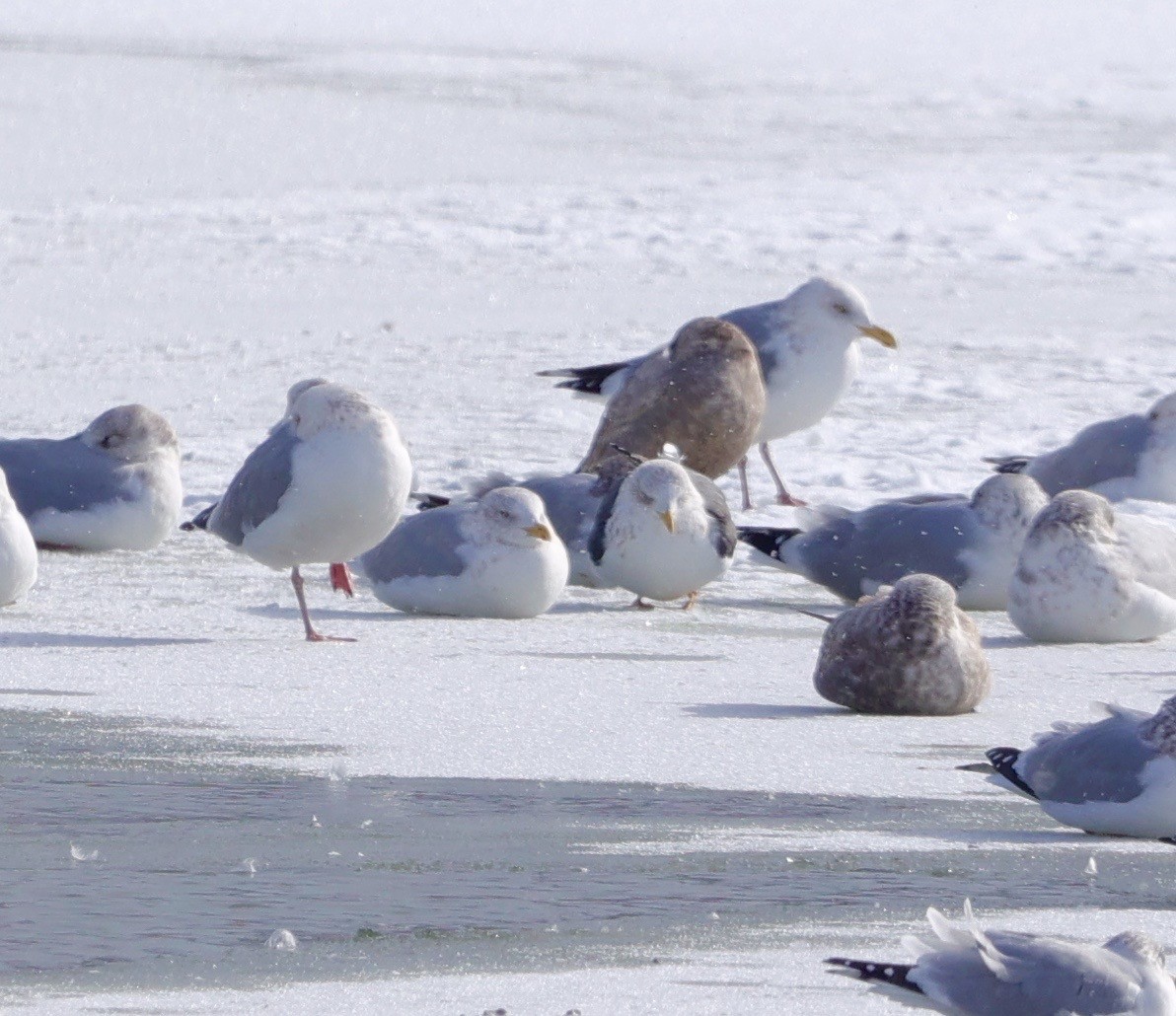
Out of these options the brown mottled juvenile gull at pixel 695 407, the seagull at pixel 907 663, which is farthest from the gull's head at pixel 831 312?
the seagull at pixel 907 663

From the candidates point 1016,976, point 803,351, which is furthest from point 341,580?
point 1016,976

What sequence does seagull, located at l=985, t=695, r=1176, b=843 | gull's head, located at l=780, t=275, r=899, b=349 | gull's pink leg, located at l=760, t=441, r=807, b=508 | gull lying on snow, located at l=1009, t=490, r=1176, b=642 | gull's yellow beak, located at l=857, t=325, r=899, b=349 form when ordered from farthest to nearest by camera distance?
gull's head, located at l=780, t=275, r=899, b=349 → gull's yellow beak, located at l=857, t=325, r=899, b=349 → gull's pink leg, located at l=760, t=441, r=807, b=508 → gull lying on snow, located at l=1009, t=490, r=1176, b=642 → seagull, located at l=985, t=695, r=1176, b=843

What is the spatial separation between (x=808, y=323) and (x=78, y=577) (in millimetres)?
3575

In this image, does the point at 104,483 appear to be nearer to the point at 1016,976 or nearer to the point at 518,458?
the point at 518,458

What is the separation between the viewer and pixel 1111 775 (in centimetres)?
387

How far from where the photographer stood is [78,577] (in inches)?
268

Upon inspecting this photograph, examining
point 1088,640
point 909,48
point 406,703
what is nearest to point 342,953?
point 406,703

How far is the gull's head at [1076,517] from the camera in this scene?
238 inches

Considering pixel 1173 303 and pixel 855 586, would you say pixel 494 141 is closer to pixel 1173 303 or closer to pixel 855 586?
pixel 1173 303

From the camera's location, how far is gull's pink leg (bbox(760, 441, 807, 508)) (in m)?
8.41

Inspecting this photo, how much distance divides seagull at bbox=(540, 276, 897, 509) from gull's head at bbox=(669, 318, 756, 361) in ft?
1.48

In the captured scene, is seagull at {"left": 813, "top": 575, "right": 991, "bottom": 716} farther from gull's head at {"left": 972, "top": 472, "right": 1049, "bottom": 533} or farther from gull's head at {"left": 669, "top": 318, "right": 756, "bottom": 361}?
gull's head at {"left": 669, "top": 318, "right": 756, "bottom": 361}

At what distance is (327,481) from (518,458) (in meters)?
3.01

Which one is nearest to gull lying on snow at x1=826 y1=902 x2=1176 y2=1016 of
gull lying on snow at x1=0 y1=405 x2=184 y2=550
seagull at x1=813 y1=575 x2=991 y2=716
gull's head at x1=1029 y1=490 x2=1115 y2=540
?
seagull at x1=813 y1=575 x2=991 y2=716
